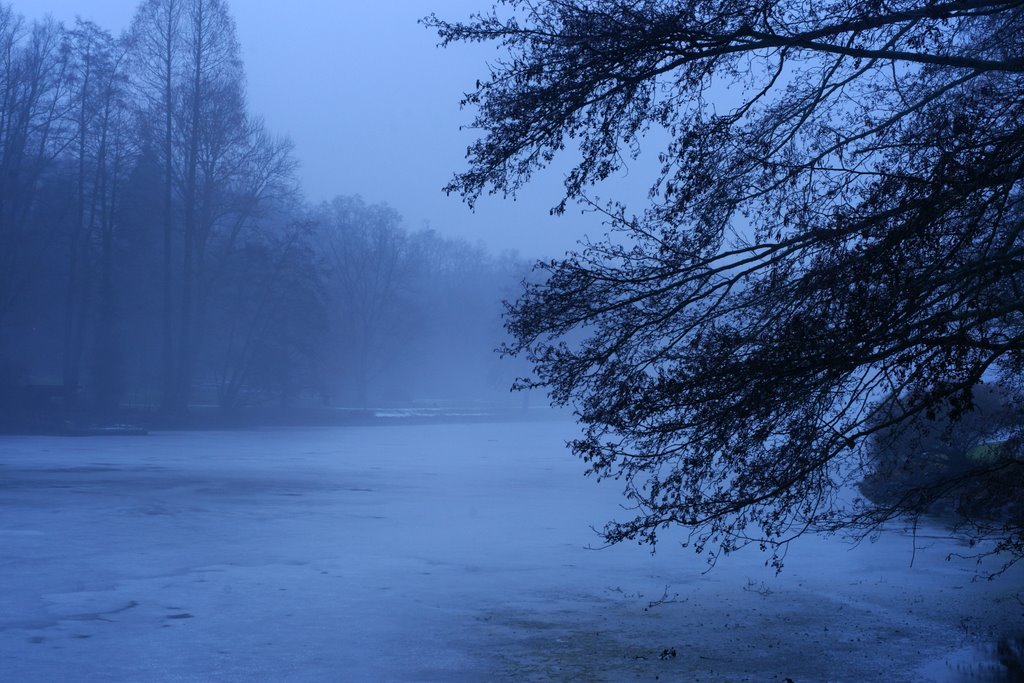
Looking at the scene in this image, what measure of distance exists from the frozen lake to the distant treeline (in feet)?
79.0

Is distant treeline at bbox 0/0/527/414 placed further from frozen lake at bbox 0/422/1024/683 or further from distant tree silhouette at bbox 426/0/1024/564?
distant tree silhouette at bbox 426/0/1024/564

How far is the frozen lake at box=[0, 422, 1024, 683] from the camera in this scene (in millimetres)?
8320

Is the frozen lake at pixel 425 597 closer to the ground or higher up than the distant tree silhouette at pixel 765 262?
closer to the ground

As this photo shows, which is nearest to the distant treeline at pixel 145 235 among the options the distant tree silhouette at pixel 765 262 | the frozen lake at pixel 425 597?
the frozen lake at pixel 425 597

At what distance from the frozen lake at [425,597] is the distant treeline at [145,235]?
2408 centimetres

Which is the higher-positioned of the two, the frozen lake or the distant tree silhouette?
the distant tree silhouette

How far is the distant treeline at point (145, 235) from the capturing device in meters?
42.9

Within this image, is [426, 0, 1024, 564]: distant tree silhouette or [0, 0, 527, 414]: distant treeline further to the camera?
[0, 0, 527, 414]: distant treeline

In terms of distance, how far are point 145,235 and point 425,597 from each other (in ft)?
133

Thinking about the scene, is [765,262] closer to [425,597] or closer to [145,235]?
[425,597]

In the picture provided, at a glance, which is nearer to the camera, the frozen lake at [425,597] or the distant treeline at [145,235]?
the frozen lake at [425,597]

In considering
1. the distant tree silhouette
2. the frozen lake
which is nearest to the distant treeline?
the frozen lake

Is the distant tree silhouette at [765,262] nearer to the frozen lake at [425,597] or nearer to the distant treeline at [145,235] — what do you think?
the frozen lake at [425,597]

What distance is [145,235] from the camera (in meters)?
47.8
